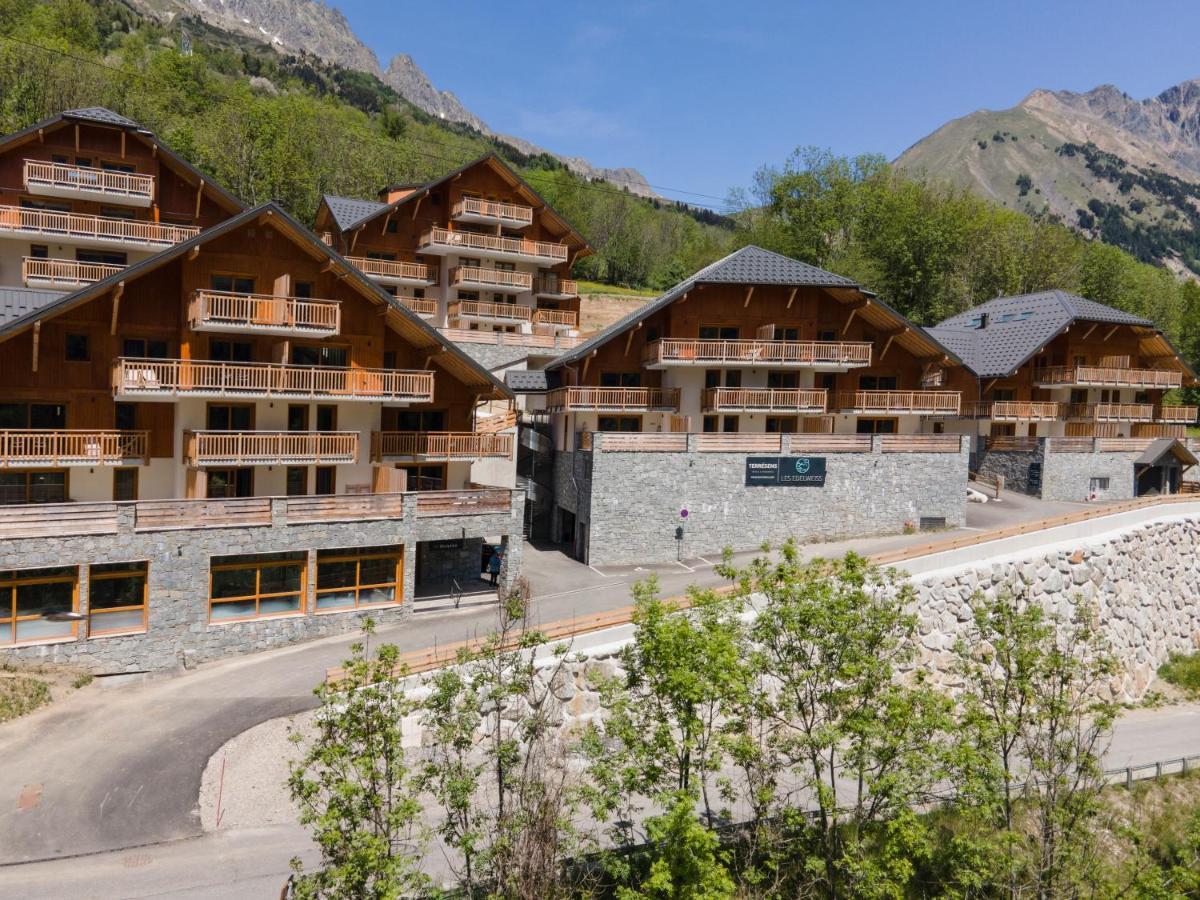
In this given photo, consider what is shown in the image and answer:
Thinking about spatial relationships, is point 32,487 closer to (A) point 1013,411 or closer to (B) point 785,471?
(B) point 785,471

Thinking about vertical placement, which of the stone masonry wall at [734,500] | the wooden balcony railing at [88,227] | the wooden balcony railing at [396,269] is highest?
the wooden balcony railing at [396,269]

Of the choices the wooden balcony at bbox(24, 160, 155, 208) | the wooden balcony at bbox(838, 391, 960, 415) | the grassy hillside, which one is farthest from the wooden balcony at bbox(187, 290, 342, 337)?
the grassy hillside

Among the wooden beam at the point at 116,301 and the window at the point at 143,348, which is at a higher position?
the wooden beam at the point at 116,301

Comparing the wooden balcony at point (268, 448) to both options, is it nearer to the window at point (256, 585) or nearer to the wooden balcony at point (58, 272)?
the window at point (256, 585)

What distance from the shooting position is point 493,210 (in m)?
48.7

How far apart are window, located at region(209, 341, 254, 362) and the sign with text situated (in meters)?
18.2

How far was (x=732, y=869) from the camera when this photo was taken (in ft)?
53.4

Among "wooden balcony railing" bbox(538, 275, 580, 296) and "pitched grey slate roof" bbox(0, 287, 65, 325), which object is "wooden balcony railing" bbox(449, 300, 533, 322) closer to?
"wooden balcony railing" bbox(538, 275, 580, 296)

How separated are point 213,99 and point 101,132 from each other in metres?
45.8

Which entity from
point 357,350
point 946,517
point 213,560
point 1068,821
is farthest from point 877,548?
point 213,560

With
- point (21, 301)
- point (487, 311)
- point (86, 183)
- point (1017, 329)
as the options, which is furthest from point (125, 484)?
point (1017, 329)

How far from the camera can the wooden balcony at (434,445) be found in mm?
27469

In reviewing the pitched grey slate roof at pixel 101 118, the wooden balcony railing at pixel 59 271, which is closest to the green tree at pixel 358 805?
the wooden balcony railing at pixel 59 271

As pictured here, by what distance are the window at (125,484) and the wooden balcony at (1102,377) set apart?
42.5 m
